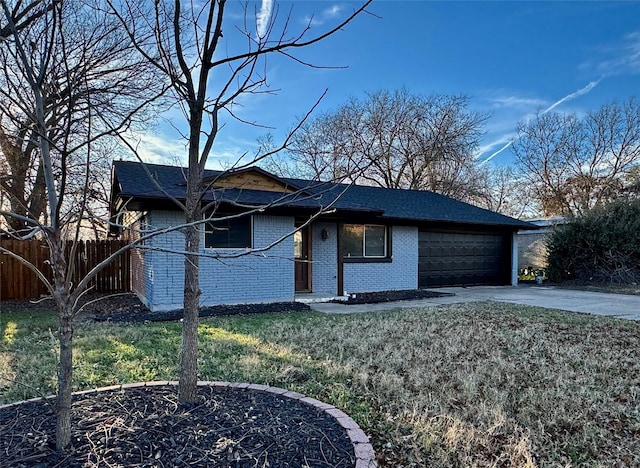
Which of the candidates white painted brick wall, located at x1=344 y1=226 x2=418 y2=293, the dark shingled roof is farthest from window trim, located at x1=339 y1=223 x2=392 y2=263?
the dark shingled roof

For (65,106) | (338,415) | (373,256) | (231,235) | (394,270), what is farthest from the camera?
(394,270)

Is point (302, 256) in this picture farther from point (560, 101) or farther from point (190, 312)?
point (560, 101)

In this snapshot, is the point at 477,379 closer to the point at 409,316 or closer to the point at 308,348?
the point at 308,348

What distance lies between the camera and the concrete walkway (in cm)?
888

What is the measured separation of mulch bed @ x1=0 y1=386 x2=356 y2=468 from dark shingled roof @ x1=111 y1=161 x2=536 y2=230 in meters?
3.69

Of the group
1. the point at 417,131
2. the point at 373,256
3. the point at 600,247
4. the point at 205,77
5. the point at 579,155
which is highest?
the point at 417,131

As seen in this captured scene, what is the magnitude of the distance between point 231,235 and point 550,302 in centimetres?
793

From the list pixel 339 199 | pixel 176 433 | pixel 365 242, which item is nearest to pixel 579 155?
pixel 365 242

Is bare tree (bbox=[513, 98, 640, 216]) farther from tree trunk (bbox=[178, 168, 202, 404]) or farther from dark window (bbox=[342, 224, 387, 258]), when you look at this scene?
tree trunk (bbox=[178, 168, 202, 404])

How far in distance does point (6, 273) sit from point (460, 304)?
11.3 meters

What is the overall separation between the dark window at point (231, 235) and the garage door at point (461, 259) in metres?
6.33

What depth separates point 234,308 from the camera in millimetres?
8836

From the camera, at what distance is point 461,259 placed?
48.1ft

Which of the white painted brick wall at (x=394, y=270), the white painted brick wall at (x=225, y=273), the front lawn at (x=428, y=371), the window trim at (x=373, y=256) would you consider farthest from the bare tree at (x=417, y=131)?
the front lawn at (x=428, y=371)
